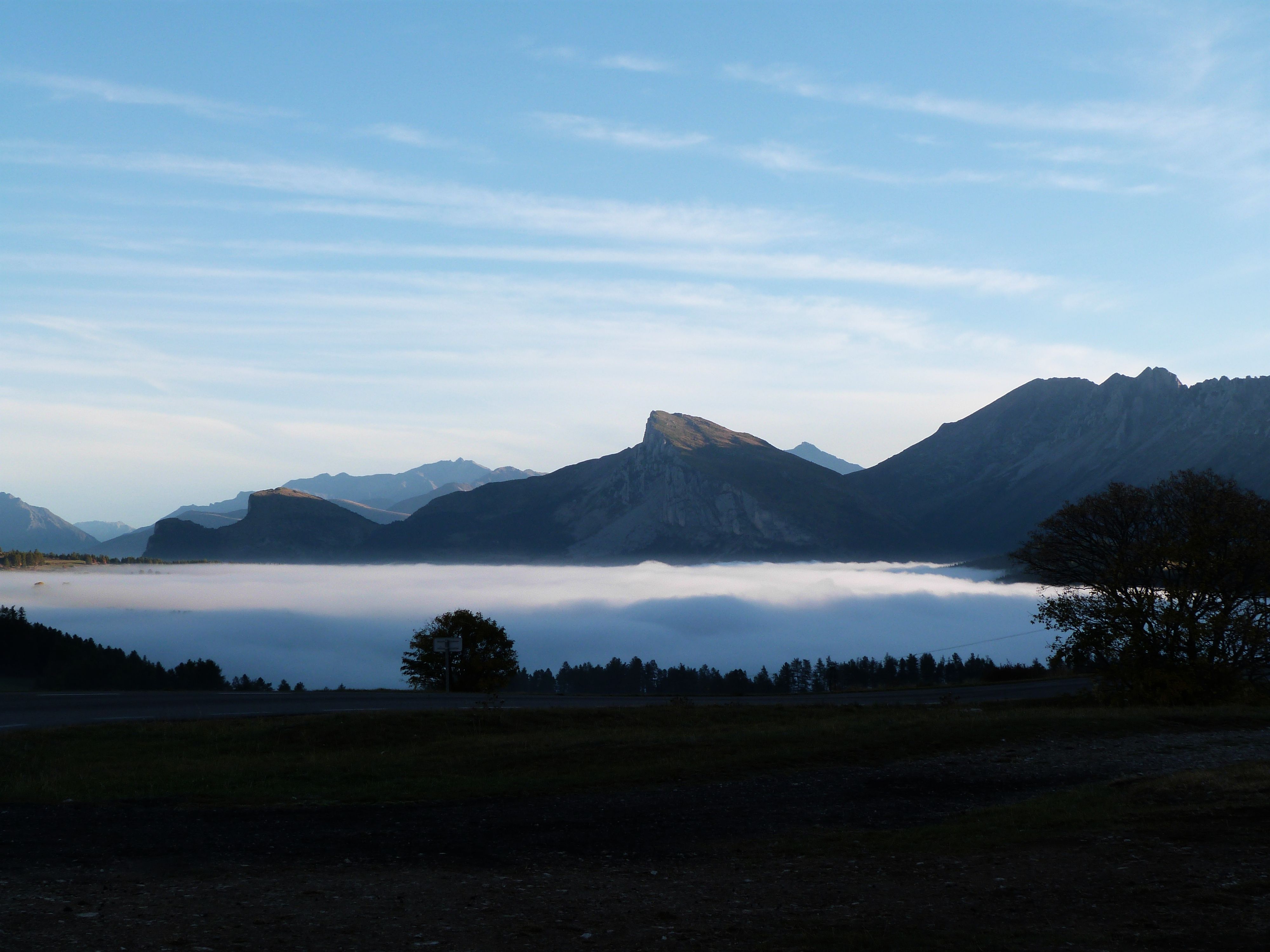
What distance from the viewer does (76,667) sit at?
242 feet

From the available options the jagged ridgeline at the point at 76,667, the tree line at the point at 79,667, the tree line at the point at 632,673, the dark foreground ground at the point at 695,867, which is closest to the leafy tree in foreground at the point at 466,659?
the tree line at the point at 632,673

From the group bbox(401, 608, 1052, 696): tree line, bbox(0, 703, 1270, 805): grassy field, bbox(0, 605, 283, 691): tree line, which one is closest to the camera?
bbox(0, 703, 1270, 805): grassy field

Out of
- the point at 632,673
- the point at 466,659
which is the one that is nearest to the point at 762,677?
the point at 632,673

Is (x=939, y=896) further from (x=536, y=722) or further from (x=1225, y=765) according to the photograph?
(x=536, y=722)

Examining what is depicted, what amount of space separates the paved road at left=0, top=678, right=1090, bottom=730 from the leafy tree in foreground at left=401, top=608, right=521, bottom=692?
8955 mm

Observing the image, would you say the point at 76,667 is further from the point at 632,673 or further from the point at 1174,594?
the point at 632,673

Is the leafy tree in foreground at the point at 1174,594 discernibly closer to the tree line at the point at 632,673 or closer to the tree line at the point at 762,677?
the tree line at the point at 632,673

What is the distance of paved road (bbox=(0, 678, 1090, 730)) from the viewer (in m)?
35.2

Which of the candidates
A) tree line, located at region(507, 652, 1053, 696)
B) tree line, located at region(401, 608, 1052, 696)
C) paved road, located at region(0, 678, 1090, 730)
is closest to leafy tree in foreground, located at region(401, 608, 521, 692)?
tree line, located at region(401, 608, 1052, 696)

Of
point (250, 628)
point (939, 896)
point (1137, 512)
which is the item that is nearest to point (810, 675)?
point (1137, 512)

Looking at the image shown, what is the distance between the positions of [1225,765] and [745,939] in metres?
15.7

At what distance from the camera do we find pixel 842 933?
31.9ft

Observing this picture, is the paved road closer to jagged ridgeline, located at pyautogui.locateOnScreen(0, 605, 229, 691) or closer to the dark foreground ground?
the dark foreground ground

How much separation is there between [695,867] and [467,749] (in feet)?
46.4
